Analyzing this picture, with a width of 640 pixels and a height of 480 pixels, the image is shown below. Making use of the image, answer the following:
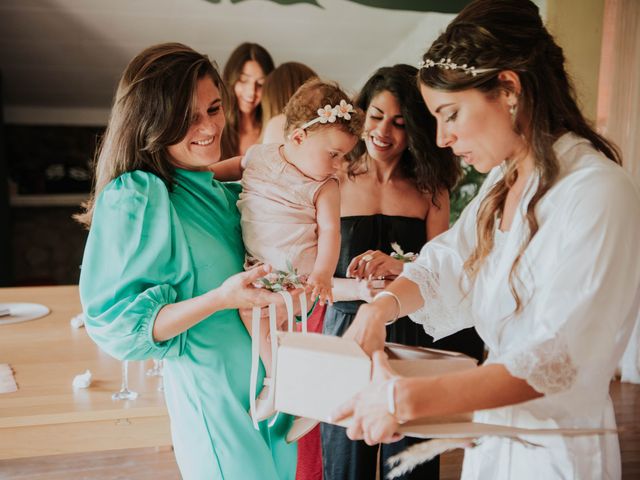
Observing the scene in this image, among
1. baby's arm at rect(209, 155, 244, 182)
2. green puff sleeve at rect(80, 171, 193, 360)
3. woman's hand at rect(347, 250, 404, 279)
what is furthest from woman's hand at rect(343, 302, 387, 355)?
baby's arm at rect(209, 155, 244, 182)

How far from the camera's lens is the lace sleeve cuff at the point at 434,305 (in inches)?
56.3

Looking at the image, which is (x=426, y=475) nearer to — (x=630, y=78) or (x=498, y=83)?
(x=498, y=83)

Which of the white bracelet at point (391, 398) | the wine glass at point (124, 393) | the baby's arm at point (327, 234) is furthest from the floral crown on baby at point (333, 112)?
the wine glass at point (124, 393)

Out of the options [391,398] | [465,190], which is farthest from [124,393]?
[465,190]

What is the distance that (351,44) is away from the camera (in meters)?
4.28

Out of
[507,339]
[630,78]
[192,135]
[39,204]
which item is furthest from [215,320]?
[39,204]

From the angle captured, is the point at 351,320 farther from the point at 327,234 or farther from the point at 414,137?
the point at 414,137

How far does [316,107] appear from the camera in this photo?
174 centimetres

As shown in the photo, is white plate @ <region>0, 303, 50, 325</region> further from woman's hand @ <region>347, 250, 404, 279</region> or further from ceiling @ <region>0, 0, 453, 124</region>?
ceiling @ <region>0, 0, 453, 124</region>

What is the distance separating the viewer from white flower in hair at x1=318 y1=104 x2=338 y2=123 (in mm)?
1705

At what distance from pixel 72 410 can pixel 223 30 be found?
292cm

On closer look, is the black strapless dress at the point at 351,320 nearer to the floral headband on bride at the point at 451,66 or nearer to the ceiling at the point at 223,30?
the floral headband on bride at the point at 451,66

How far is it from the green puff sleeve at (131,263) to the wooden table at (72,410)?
65cm

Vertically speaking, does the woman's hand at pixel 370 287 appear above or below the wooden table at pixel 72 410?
above
